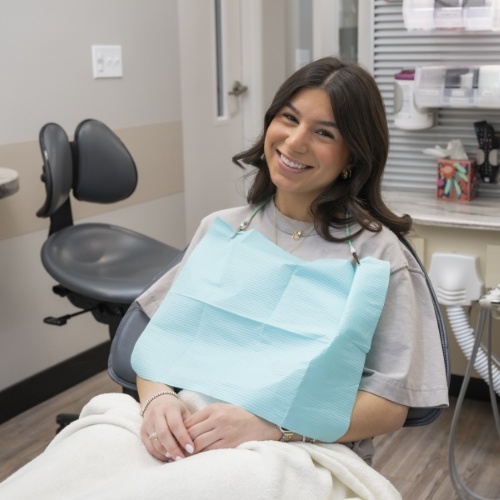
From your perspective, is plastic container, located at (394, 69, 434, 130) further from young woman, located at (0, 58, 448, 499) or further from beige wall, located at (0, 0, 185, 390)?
young woman, located at (0, 58, 448, 499)

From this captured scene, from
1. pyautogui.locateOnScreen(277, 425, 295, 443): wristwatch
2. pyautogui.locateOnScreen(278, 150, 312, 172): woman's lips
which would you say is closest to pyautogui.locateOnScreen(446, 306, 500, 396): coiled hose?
pyautogui.locateOnScreen(278, 150, 312, 172): woman's lips

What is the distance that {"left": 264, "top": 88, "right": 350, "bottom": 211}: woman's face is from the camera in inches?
57.5

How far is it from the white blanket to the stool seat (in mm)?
931

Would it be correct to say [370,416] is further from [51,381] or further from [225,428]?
[51,381]

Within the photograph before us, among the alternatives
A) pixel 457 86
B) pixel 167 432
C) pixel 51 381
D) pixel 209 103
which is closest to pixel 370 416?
pixel 167 432

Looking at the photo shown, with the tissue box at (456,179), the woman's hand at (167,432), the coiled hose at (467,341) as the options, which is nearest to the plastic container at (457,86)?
the tissue box at (456,179)

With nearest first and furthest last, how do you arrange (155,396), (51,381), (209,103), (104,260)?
(155,396), (104,260), (51,381), (209,103)

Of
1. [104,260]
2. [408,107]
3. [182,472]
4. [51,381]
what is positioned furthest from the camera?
[51,381]

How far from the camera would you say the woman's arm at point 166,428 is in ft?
4.31

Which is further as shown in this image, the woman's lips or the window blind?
the window blind

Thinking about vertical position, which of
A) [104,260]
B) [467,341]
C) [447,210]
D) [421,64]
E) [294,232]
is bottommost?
[467,341]

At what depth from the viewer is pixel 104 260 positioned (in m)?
2.53

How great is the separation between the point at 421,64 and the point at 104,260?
1200 millimetres

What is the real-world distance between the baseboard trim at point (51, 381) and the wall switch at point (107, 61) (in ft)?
3.34
